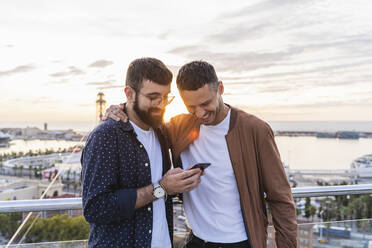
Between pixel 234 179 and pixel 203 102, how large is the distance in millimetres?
420

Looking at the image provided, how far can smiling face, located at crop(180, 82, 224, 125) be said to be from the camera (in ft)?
5.16

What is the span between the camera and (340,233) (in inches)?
102

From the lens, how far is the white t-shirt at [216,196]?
1.58 m

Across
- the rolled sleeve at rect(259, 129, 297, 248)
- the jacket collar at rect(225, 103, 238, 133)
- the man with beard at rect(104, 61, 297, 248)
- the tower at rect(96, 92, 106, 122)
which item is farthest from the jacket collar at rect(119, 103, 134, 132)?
the tower at rect(96, 92, 106, 122)

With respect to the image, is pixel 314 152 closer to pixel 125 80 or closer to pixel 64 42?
pixel 64 42

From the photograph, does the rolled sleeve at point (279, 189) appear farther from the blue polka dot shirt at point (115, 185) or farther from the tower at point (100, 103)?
Result: the tower at point (100, 103)

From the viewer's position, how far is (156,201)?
1.50 m

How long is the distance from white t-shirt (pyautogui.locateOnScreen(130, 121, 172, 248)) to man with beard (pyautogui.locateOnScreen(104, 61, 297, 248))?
0.63 feet

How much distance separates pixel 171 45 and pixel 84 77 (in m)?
12.4

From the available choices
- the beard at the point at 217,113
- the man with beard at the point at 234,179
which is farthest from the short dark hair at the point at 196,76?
the beard at the point at 217,113

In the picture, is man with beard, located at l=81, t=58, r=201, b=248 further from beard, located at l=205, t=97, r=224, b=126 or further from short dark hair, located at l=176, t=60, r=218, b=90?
beard, located at l=205, t=97, r=224, b=126

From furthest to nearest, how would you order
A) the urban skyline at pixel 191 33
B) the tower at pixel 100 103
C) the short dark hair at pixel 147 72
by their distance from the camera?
the urban skyline at pixel 191 33, the tower at pixel 100 103, the short dark hair at pixel 147 72

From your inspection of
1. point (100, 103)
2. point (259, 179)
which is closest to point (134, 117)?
point (259, 179)

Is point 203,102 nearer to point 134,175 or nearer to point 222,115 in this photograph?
point 222,115
